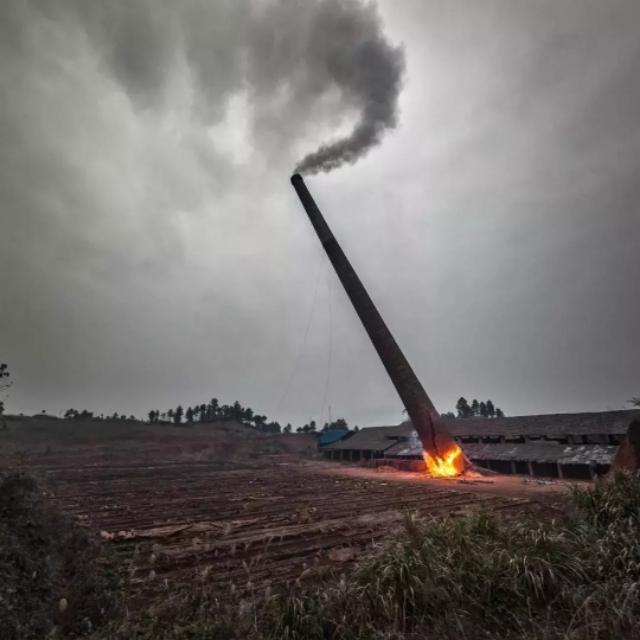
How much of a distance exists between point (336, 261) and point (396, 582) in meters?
24.2

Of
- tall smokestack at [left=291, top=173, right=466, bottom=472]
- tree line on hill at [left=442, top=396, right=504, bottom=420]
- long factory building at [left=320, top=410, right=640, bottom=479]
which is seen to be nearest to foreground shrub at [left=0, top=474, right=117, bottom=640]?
tall smokestack at [left=291, top=173, right=466, bottom=472]

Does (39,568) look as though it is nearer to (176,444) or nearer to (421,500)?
(421,500)

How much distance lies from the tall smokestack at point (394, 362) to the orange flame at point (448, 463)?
0.23 ft

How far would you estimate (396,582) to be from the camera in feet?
13.8

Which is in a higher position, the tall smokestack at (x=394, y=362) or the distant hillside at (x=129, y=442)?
the tall smokestack at (x=394, y=362)

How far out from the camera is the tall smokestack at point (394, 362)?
73.6 feet

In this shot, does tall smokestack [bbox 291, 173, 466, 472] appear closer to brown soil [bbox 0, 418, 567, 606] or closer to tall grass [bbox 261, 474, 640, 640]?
brown soil [bbox 0, 418, 567, 606]

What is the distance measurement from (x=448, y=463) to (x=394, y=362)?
728cm

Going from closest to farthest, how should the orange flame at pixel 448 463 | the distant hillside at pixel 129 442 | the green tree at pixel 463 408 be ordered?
1. the orange flame at pixel 448 463
2. the distant hillside at pixel 129 442
3. the green tree at pixel 463 408

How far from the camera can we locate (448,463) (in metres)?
Answer: 22.1

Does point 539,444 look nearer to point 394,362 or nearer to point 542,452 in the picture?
point 542,452

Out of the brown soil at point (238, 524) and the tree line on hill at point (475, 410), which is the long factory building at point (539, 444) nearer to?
the brown soil at point (238, 524)

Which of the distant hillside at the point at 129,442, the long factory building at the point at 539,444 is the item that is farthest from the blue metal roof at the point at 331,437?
the long factory building at the point at 539,444

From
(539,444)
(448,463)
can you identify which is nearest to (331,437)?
(448,463)
